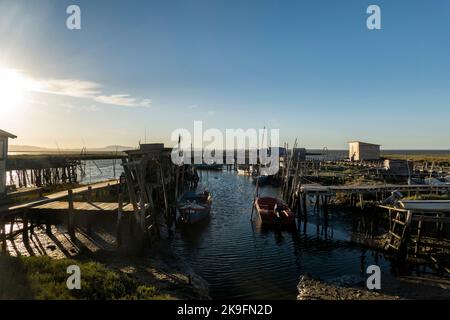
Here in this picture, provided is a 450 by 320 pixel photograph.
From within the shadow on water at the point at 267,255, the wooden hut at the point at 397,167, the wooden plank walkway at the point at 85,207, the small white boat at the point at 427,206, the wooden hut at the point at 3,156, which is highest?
the wooden hut at the point at 3,156

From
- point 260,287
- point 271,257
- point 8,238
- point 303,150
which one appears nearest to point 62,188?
point 8,238

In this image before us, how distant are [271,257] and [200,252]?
4797 millimetres

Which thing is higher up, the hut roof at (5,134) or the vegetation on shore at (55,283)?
the hut roof at (5,134)

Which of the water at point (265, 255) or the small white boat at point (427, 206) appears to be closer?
the water at point (265, 255)

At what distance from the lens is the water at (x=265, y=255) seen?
1693 centimetres

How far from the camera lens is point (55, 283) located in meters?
11.0

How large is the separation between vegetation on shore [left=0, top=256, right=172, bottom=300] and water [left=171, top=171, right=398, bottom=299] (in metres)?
5.20

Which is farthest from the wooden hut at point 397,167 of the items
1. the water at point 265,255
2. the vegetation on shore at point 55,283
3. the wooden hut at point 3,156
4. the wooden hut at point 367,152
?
the wooden hut at point 3,156

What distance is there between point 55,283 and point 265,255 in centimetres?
1392

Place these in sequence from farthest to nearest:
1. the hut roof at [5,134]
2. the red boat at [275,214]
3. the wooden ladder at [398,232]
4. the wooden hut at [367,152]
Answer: the wooden hut at [367,152]
the red boat at [275,214]
the hut roof at [5,134]
the wooden ladder at [398,232]

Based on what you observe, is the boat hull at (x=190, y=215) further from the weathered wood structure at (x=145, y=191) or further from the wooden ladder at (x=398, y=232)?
the wooden ladder at (x=398, y=232)

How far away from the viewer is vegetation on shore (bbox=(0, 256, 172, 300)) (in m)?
9.96
